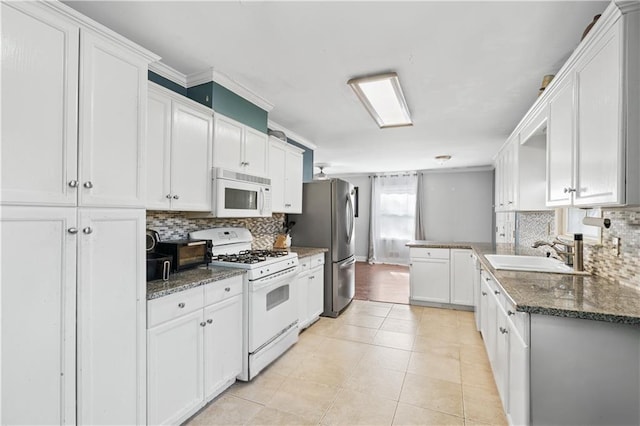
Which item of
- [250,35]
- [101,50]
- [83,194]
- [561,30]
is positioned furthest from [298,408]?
[561,30]

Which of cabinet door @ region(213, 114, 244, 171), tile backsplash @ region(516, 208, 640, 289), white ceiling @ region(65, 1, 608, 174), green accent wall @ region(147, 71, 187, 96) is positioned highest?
white ceiling @ region(65, 1, 608, 174)

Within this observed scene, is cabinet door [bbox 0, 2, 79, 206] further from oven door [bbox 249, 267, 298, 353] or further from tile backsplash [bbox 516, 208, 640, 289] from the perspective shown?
tile backsplash [bbox 516, 208, 640, 289]

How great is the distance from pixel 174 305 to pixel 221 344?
1.80 feet

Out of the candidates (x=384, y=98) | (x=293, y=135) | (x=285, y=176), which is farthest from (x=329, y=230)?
(x=384, y=98)

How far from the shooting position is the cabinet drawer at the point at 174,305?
1.65 metres

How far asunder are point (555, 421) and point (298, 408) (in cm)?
147

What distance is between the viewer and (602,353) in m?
1.35

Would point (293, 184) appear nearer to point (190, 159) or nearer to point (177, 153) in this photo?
point (190, 159)

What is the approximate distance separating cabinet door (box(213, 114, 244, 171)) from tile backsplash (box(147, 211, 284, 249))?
57cm

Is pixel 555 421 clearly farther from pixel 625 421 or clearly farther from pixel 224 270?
pixel 224 270

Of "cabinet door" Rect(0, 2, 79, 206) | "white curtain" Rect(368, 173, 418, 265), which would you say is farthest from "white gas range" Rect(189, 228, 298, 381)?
"white curtain" Rect(368, 173, 418, 265)

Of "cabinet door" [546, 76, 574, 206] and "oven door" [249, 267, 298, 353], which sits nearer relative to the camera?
"cabinet door" [546, 76, 574, 206]

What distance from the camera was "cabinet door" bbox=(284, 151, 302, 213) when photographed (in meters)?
3.60

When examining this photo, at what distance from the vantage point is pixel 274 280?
2600 mm
